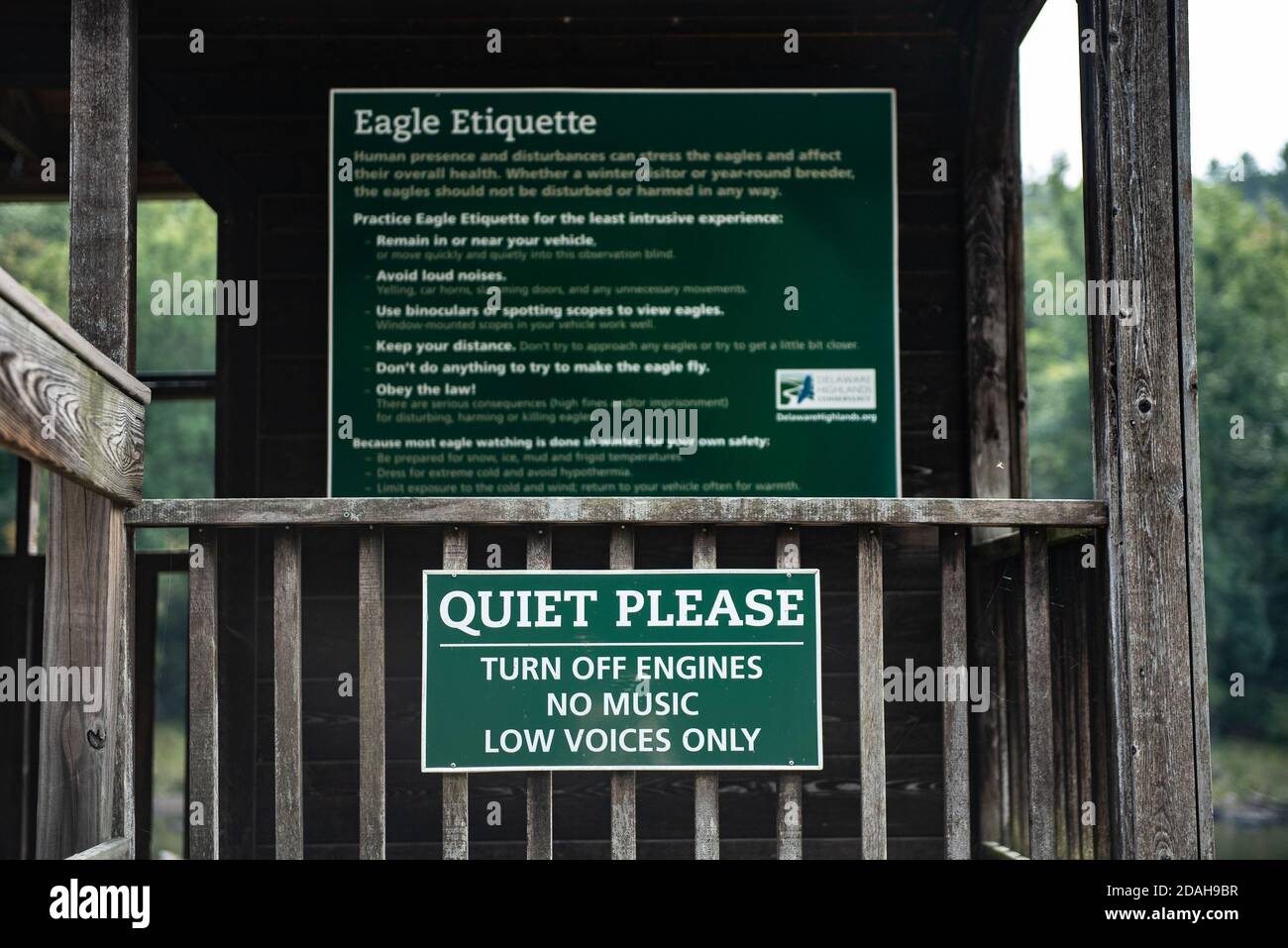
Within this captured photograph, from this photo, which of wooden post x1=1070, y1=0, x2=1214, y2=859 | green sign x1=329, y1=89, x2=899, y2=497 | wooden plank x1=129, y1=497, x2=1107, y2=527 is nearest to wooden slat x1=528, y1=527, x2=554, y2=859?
wooden plank x1=129, y1=497, x2=1107, y2=527

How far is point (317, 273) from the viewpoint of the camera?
17.5ft

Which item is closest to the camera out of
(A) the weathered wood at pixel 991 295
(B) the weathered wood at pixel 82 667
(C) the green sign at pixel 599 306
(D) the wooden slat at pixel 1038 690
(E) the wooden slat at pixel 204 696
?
(B) the weathered wood at pixel 82 667

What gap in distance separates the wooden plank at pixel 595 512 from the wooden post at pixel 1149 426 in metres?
0.18

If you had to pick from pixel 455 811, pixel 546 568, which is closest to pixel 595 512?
pixel 546 568

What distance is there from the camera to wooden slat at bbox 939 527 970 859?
3779 mm

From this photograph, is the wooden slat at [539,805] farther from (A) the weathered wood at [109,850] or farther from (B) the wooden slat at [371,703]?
(A) the weathered wood at [109,850]

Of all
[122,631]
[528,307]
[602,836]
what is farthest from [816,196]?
[122,631]

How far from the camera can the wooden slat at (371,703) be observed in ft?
12.2

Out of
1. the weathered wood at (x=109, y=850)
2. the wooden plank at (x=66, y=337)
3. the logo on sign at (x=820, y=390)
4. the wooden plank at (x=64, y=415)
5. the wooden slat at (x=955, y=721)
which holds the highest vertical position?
the logo on sign at (x=820, y=390)

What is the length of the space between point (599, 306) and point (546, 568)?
1.60m

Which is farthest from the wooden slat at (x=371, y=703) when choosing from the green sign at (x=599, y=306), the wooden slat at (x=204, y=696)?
the green sign at (x=599, y=306)

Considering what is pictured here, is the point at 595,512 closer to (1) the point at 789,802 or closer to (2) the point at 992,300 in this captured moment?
(1) the point at 789,802
